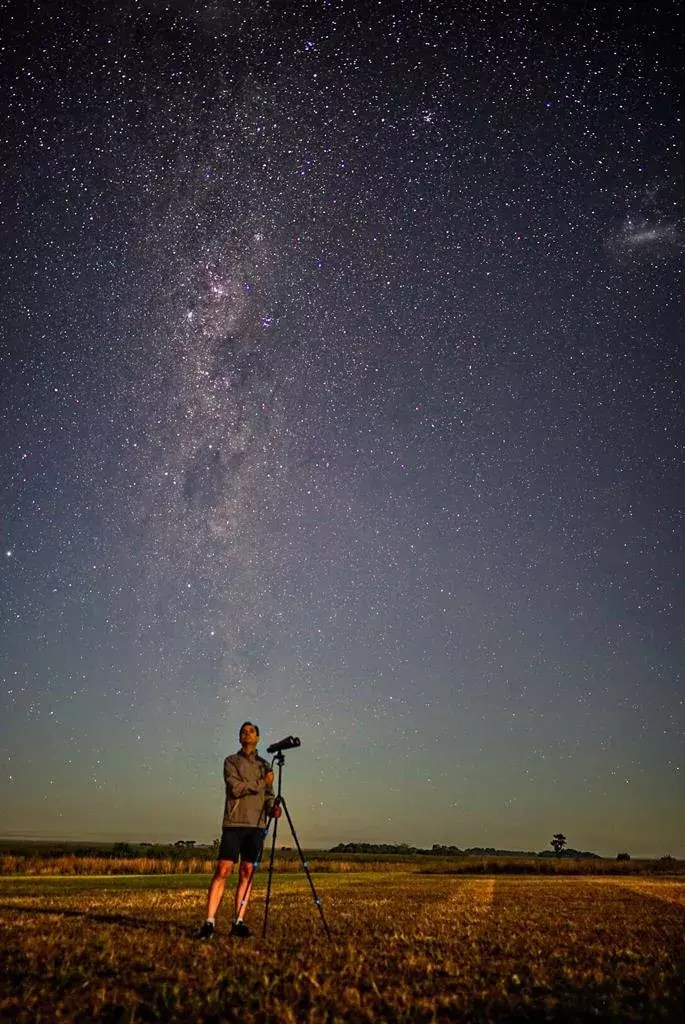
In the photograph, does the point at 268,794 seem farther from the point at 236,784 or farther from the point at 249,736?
the point at 249,736

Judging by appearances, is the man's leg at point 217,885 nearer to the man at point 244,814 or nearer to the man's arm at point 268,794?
the man at point 244,814

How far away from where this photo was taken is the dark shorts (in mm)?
8906

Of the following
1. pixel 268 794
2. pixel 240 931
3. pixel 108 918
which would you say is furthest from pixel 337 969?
pixel 108 918

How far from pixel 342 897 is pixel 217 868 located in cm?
939

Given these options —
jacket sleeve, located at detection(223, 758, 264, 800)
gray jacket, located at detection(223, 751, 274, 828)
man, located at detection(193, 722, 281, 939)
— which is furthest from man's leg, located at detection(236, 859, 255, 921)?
jacket sleeve, located at detection(223, 758, 264, 800)

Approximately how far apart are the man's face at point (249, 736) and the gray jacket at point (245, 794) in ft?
0.45

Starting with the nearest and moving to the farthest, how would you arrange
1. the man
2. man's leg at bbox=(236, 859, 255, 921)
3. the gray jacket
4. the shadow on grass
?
man's leg at bbox=(236, 859, 255, 921) < the man < the gray jacket < the shadow on grass

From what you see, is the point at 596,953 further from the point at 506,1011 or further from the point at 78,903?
the point at 78,903

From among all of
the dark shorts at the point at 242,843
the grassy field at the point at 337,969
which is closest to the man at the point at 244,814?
the dark shorts at the point at 242,843

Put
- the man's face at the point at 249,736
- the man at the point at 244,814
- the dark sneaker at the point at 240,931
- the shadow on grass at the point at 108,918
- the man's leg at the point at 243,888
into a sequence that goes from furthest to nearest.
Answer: the man's face at the point at 249,736 < the shadow on grass at the point at 108,918 < the man at the point at 244,814 < the man's leg at the point at 243,888 < the dark sneaker at the point at 240,931

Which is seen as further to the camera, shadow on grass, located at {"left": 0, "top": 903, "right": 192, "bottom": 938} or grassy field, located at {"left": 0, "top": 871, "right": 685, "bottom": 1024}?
shadow on grass, located at {"left": 0, "top": 903, "right": 192, "bottom": 938}

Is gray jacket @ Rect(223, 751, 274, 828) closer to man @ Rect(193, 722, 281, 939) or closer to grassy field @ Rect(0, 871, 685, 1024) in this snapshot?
man @ Rect(193, 722, 281, 939)

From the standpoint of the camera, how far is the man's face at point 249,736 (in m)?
9.36

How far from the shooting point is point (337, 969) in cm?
650
